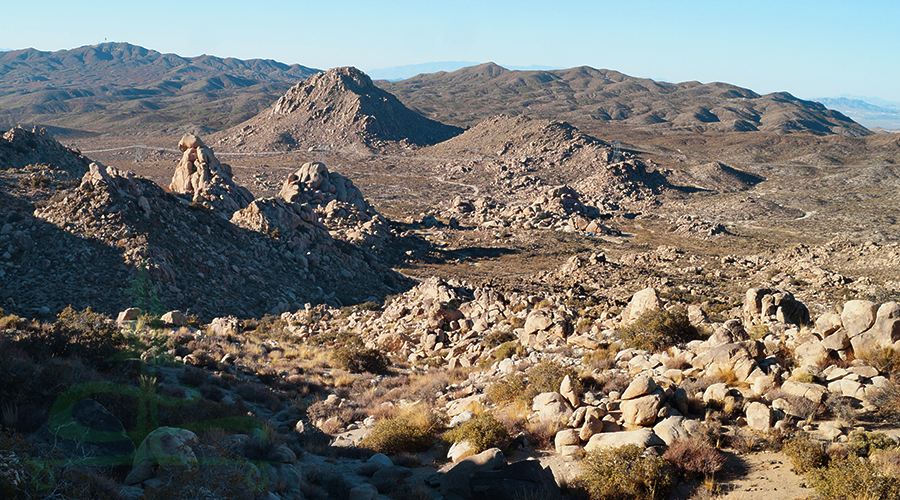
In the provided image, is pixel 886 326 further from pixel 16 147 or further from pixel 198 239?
pixel 16 147

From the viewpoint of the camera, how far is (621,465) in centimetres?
787

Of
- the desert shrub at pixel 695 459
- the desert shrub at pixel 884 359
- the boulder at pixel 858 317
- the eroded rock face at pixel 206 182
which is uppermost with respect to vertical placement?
the eroded rock face at pixel 206 182

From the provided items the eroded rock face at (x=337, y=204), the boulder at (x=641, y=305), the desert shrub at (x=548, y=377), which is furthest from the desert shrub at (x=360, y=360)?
the eroded rock face at (x=337, y=204)

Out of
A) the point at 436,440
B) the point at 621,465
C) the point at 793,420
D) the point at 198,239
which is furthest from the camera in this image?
the point at 198,239

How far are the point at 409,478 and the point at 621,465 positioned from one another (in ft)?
11.9

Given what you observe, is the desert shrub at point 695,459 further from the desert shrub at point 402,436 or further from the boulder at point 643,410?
the desert shrub at point 402,436

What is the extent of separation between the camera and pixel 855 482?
664cm

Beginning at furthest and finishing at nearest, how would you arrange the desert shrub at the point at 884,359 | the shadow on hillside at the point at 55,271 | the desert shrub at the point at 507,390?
the shadow on hillside at the point at 55,271 → the desert shrub at the point at 507,390 → the desert shrub at the point at 884,359

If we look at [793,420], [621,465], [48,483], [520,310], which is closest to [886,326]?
[793,420]

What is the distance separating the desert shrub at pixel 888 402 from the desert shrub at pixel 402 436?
7936mm

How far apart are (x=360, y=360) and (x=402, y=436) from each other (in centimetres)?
605

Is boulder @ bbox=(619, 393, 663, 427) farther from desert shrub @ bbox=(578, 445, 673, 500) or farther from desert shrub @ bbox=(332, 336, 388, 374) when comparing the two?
desert shrub @ bbox=(332, 336, 388, 374)

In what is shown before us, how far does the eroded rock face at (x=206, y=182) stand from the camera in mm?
31625

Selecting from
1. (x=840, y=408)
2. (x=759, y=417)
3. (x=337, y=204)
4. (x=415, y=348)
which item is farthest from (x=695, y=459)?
(x=337, y=204)
